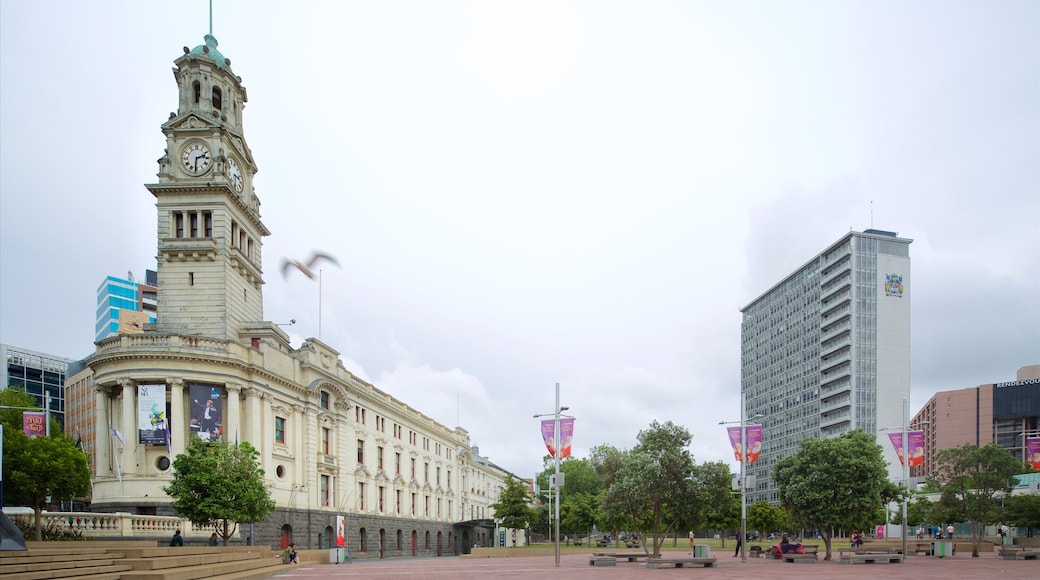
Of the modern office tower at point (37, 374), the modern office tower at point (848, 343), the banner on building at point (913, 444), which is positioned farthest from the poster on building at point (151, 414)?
the modern office tower at point (848, 343)

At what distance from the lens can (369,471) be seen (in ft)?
210

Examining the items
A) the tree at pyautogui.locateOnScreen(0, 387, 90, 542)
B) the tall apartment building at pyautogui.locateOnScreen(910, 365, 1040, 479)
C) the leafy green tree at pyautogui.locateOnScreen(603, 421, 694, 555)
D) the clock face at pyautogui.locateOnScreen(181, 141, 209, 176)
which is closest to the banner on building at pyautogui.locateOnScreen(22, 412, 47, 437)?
the tree at pyautogui.locateOnScreen(0, 387, 90, 542)

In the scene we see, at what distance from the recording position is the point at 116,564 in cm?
2142

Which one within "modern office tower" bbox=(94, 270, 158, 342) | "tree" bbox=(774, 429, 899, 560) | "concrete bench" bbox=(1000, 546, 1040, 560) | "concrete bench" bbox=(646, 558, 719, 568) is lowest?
"concrete bench" bbox=(1000, 546, 1040, 560)

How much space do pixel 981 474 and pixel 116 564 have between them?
68.4m

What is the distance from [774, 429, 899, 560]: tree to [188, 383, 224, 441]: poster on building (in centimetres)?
3555

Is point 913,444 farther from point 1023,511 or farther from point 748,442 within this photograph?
point 1023,511

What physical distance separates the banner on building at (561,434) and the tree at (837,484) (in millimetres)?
15632

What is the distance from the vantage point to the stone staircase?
17828 mm

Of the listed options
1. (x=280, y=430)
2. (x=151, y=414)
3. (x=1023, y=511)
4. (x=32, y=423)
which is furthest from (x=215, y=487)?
(x=1023, y=511)

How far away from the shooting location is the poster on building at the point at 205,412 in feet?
141

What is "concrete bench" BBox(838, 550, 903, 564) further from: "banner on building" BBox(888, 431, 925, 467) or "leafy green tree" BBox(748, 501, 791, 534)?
"leafy green tree" BBox(748, 501, 791, 534)

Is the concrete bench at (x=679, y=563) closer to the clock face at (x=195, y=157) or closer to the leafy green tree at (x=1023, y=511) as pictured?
the clock face at (x=195, y=157)

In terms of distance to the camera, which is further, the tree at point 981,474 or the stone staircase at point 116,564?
the tree at point 981,474
